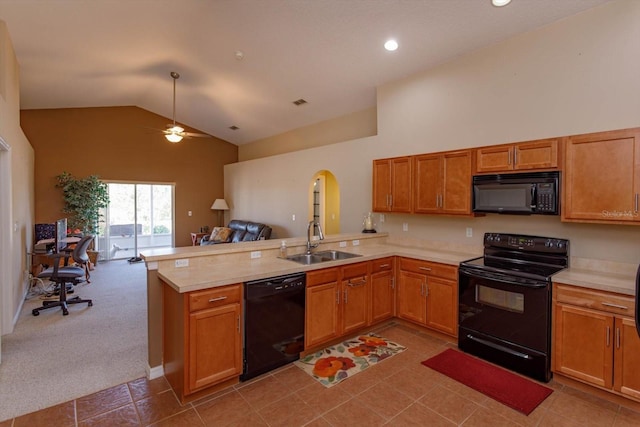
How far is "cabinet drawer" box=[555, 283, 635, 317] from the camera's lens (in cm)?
229

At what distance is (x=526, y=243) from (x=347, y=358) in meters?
2.15

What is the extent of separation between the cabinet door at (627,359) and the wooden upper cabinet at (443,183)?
1.56 m

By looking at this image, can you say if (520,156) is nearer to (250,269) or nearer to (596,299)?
(596,299)

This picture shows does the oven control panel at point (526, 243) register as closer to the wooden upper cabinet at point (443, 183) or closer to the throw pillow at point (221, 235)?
the wooden upper cabinet at point (443, 183)

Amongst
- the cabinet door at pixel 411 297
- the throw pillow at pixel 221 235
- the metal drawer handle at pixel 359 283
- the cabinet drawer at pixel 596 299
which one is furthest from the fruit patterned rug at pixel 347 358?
the throw pillow at pixel 221 235

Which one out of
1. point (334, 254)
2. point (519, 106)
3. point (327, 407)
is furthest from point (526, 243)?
point (327, 407)

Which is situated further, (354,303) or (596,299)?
(354,303)

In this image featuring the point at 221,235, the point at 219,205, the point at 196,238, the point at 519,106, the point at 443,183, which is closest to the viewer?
the point at 519,106

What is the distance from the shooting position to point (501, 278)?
288 cm

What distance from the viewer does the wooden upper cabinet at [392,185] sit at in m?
4.03

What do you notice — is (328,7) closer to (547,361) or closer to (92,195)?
(547,361)

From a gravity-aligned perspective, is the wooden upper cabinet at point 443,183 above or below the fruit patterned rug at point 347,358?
above

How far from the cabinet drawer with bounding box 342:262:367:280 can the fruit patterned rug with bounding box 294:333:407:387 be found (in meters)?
0.71

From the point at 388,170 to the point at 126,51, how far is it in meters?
4.30
